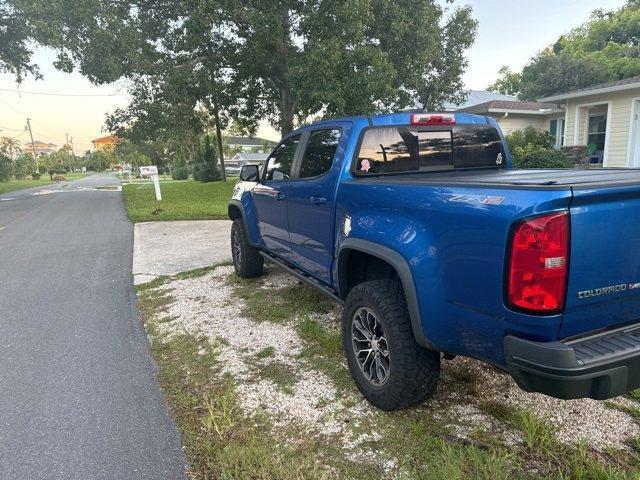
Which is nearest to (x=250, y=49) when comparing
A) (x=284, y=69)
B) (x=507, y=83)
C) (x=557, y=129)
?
(x=284, y=69)

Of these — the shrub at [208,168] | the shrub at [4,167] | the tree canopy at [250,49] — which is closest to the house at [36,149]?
the shrub at [4,167]

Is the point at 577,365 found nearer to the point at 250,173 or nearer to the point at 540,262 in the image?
the point at 540,262

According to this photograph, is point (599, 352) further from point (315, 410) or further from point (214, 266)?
point (214, 266)

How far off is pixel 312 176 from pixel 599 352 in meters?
2.53

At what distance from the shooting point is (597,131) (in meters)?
15.7

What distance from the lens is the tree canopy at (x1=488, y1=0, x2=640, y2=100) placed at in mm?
31719

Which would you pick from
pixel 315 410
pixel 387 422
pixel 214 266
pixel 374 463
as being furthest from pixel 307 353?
pixel 214 266

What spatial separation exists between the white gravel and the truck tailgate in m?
1.00

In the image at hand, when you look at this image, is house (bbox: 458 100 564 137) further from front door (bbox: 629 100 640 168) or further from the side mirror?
the side mirror

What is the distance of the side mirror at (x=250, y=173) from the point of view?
5.21m

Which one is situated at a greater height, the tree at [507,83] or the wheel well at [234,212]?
the tree at [507,83]

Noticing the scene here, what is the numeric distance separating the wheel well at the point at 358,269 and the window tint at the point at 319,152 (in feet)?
2.73

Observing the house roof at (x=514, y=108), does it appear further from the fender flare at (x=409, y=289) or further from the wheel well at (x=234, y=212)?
the fender flare at (x=409, y=289)

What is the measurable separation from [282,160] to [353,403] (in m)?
2.72
